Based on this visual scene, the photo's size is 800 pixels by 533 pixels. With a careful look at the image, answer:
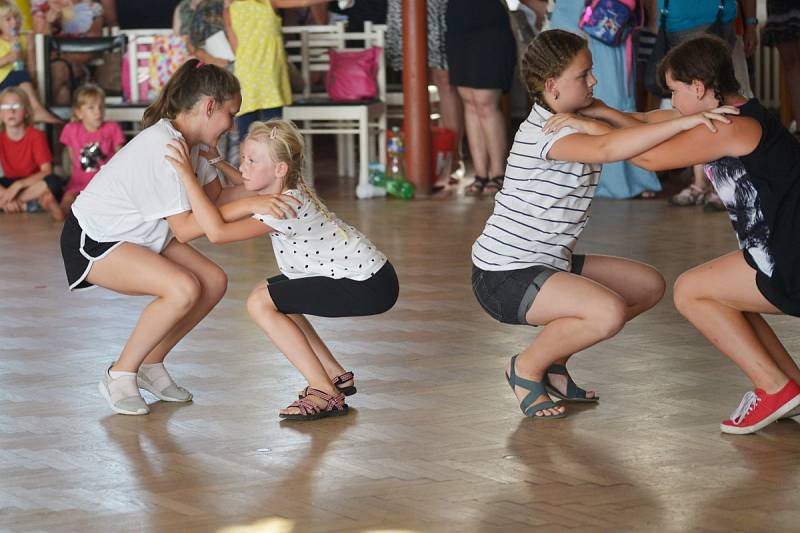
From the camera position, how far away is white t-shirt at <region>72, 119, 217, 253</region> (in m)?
4.33

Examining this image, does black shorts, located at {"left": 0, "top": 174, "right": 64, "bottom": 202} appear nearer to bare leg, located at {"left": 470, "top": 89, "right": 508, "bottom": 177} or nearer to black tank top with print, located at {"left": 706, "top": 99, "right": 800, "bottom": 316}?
bare leg, located at {"left": 470, "top": 89, "right": 508, "bottom": 177}

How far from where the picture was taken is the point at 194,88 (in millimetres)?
4410

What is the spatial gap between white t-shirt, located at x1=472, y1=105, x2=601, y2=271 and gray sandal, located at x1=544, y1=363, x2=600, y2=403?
1.05ft

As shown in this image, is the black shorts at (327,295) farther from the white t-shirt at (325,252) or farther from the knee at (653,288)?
the knee at (653,288)

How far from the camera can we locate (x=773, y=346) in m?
4.15

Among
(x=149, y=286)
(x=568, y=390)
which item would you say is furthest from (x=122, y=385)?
(x=568, y=390)

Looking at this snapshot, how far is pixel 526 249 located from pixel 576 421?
522 millimetres

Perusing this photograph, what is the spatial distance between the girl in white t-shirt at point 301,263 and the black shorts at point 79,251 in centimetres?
39

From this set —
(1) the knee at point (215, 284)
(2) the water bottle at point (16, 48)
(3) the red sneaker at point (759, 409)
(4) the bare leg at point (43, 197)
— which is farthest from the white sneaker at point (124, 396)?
(2) the water bottle at point (16, 48)

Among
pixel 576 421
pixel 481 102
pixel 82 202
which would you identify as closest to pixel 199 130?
pixel 82 202

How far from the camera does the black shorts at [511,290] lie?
4152 millimetres

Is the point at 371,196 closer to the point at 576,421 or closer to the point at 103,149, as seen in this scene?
the point at 103,149

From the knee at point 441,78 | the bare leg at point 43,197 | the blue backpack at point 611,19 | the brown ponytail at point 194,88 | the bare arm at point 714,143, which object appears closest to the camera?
the bare arm at point 714,143

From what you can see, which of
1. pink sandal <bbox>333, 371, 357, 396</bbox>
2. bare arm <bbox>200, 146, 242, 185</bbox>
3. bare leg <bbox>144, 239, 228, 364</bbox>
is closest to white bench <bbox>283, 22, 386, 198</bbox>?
bare arm <bbox>200, 146, 242, 185</bbox>
